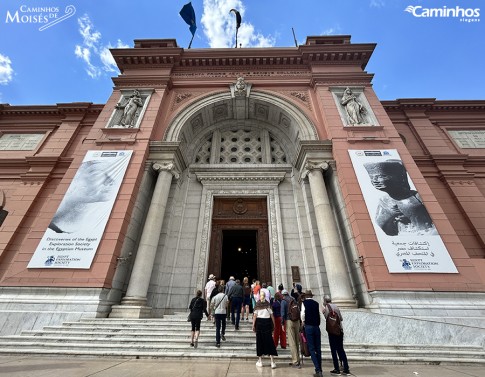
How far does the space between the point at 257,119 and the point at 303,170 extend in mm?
5009

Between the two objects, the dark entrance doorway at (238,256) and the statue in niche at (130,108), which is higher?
the statue in niche at (130,108)

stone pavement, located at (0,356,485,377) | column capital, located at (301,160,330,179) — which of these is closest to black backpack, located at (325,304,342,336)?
stone pavement, located at (0,356,485,377)

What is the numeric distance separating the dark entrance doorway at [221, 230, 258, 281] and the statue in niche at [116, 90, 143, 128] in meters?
7.86

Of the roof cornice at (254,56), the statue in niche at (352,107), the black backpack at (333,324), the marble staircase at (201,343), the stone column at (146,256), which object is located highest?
the roof cornice at (254,56)

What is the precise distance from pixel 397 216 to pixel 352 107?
6043 mm

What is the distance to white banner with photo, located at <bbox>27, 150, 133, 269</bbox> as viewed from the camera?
312 inches

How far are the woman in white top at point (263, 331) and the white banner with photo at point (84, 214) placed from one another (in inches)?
246

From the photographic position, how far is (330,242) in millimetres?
8906

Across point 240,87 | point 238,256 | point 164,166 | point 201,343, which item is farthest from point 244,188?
point 201,343

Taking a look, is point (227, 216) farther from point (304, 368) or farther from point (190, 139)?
point (304, 368)

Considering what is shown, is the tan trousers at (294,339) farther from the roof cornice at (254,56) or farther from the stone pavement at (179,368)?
the roof cornice at (254,56)

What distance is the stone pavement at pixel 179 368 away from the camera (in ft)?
12.7

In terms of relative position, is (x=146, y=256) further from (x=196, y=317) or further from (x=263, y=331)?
(x=263, y=331)

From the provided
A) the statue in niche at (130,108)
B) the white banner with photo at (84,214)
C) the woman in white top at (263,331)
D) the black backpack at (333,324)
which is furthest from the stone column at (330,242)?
the statue in niche at (130,108)
